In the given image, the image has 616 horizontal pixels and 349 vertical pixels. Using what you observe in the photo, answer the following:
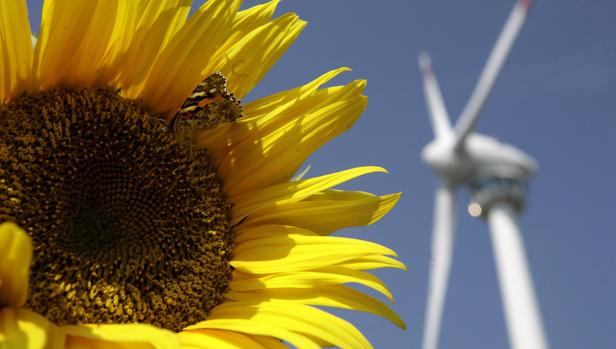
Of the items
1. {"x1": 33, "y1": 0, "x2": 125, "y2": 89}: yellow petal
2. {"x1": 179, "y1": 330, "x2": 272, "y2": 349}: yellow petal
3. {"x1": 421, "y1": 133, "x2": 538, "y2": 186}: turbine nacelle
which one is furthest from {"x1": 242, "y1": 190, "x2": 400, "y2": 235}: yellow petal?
{"x1": 421, "y1": 133, "x2": 538, "y2": 186}: turbine nacelle

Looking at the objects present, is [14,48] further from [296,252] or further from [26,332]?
[296,252]

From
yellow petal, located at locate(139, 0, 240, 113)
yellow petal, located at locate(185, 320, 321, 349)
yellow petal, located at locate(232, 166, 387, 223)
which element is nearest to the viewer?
yellow petal, located at locate(185, 320, 321, 349)

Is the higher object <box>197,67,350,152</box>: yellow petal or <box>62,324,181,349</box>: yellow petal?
<box>197,67,350,152</box>: yellow petal

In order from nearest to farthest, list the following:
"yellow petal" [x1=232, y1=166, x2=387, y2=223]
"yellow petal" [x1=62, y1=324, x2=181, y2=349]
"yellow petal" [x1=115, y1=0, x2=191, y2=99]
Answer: "yellow petal" [x1=62, y1=324, x2=181, y2=349]
"yellow petal" [x1=115, y1=0, x2=191, y2=99]
"yellow petal" [x1=232, y1=166, x2=387, y2=223]

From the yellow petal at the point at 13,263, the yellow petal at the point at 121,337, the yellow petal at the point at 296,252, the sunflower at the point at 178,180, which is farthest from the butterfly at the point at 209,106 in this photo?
the yellow petal at the point at 13,263

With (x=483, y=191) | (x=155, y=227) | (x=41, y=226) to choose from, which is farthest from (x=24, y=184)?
(x=483, y=191)

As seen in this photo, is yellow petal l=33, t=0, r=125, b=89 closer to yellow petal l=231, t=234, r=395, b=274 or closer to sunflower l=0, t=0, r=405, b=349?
sunflower l=0, t=0, r=405, b=349
